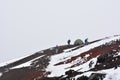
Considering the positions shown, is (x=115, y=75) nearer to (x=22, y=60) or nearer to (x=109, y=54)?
(x=109, y=54)

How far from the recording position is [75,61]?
53.7 meters

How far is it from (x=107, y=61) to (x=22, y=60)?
44393 millimetres

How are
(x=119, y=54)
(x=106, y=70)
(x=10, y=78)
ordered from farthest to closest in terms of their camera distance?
1. (x=10, y=78)
2. (x=119, y=54)
3. (x=106, y=70)

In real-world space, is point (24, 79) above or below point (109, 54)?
below

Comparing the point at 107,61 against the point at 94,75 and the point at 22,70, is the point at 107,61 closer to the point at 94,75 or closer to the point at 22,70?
the point at 94,75

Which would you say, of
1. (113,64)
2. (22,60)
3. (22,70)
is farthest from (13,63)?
(113,64)

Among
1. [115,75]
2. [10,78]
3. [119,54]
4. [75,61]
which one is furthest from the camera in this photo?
[10,78]

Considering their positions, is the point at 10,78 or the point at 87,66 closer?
the point at 87,66

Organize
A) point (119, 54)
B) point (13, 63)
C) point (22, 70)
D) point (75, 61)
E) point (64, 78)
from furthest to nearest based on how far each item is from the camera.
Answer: point (13, 63) → point (22, 70) → point (75, 61) → point (119, 54) → point (64, 78)

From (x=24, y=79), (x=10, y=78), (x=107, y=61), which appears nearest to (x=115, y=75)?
(x=107, y=61)

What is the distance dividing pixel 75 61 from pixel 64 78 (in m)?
13.2

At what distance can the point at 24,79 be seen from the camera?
179 feet

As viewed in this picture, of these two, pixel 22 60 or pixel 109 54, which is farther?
pixel 22 60

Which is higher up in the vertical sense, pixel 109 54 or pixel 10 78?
pixel 109 54
